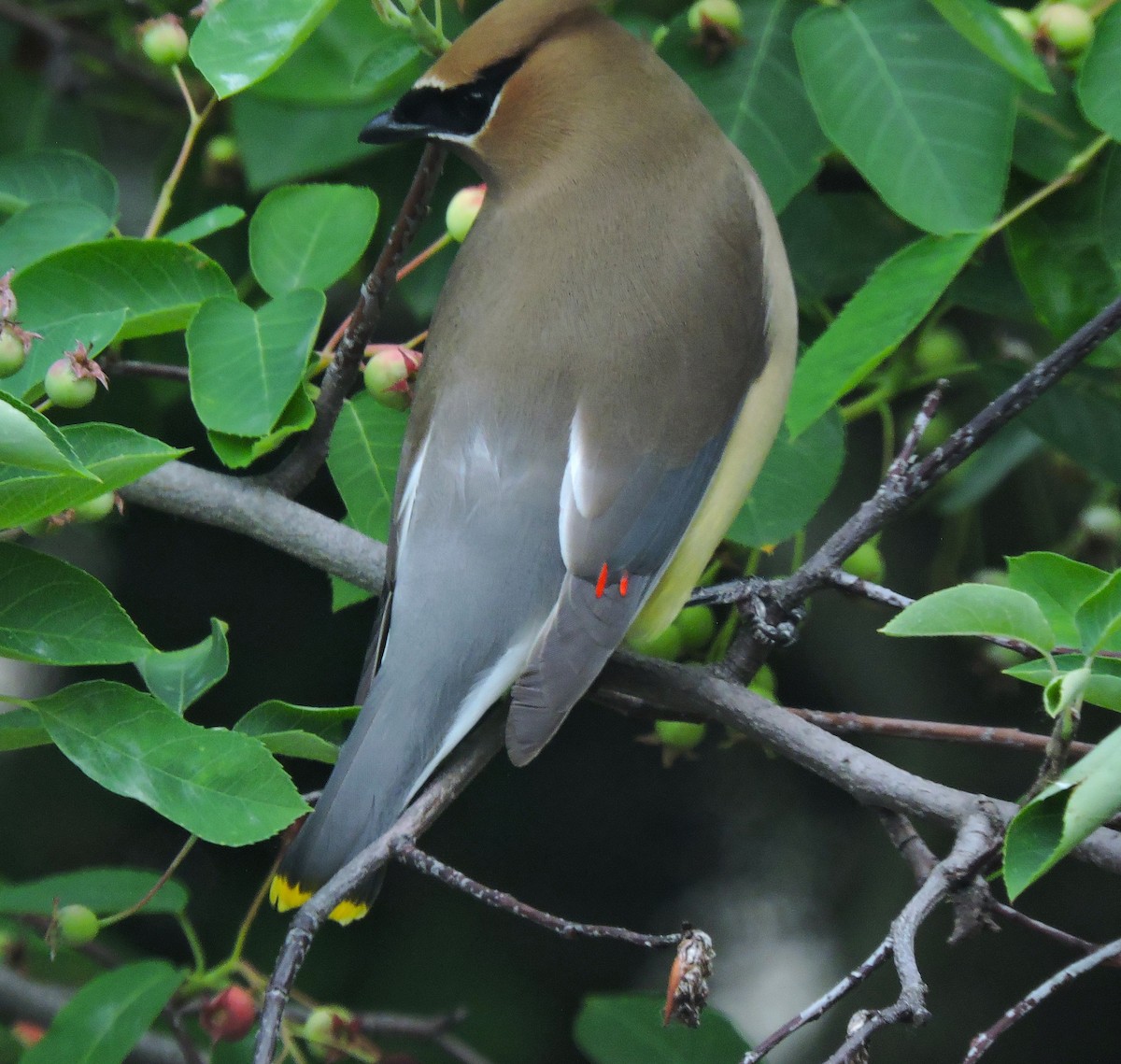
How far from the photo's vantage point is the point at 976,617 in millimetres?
1117

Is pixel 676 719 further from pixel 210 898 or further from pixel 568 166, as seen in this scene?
pixel 210 898

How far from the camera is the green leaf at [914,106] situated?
1.69 metres

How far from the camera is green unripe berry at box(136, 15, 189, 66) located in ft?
5.90

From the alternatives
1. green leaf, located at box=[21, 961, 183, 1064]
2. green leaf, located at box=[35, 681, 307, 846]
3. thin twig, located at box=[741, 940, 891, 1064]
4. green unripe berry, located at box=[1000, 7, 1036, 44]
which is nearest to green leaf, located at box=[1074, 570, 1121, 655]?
thin twig, located at box=[741, 940, 891, 1064]

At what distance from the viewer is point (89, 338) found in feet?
5.17

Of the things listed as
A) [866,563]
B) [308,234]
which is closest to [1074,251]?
[866,563]

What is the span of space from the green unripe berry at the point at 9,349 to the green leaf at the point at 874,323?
811 millimetres

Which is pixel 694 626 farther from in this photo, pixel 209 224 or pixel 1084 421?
pixel 209 224

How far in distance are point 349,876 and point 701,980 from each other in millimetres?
353

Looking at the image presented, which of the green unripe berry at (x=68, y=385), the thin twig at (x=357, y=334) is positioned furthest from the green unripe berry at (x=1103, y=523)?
the green unripe berry at (x=68, y=385)

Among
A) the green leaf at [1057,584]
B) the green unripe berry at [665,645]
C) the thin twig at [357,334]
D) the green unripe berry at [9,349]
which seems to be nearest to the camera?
the green leaf at [1057,584]

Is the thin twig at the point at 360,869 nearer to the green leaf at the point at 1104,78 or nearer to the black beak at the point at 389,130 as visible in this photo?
the black beak at the point at 389,130

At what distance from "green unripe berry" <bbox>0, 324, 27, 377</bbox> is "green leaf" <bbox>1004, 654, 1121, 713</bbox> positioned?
0.99m

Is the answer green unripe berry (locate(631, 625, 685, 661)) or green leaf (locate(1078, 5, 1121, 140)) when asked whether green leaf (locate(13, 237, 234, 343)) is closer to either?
green unripe berry (locate(631, 625, 685, 661))
